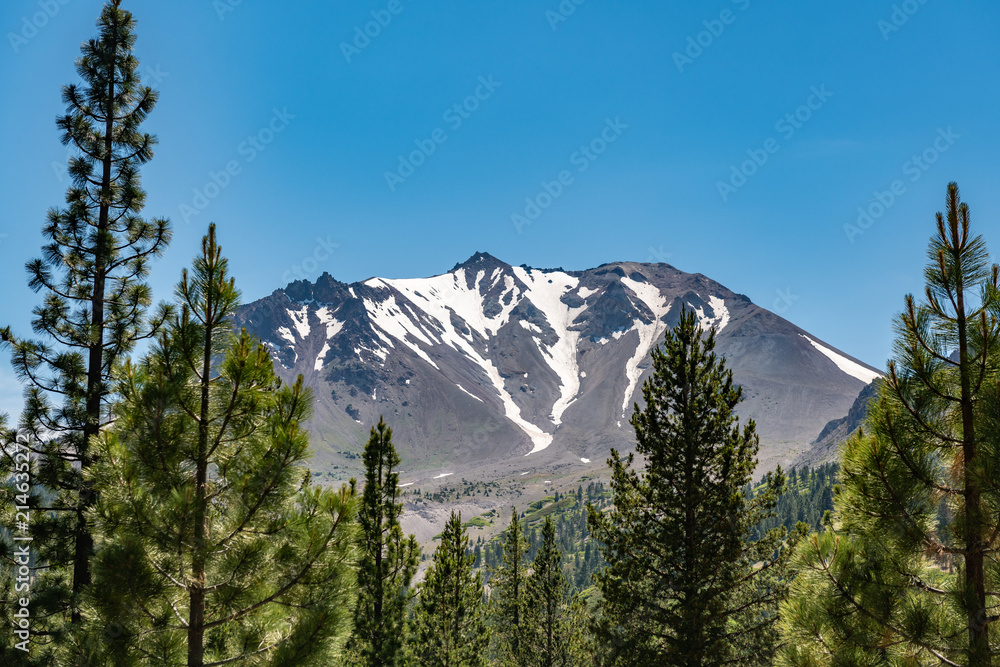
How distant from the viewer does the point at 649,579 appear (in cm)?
1396

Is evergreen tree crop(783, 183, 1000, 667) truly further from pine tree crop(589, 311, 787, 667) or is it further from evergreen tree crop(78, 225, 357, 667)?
evergreen tree crop(78, 225, 357, 667)

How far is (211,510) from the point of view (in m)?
7.24

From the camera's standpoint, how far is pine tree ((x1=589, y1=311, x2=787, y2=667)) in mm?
13000

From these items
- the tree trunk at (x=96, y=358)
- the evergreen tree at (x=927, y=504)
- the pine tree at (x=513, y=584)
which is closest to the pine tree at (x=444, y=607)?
the pine tree at (x=513, y=584)

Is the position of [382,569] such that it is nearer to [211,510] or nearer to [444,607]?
[444,607]

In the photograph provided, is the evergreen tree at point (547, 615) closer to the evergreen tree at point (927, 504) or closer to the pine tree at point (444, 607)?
the pine tree at point (444, 607)

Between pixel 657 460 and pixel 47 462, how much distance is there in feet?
42.9

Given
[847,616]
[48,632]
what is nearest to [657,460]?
[847,616]

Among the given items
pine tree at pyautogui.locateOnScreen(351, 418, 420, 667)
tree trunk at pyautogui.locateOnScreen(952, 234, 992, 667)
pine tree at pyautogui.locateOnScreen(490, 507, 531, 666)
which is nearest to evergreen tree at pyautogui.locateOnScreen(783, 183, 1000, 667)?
tree trunk at pyautogui.locateOnScreen(952, 234, 992, 667)

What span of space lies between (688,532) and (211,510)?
10808mm

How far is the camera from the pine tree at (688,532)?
42.7ft

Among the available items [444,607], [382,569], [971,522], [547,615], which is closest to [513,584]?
[547,615]

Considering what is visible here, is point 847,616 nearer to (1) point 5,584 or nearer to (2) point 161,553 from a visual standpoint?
(2) point 161,553

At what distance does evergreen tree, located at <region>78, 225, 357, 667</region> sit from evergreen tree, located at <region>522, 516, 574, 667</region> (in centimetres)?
2439
